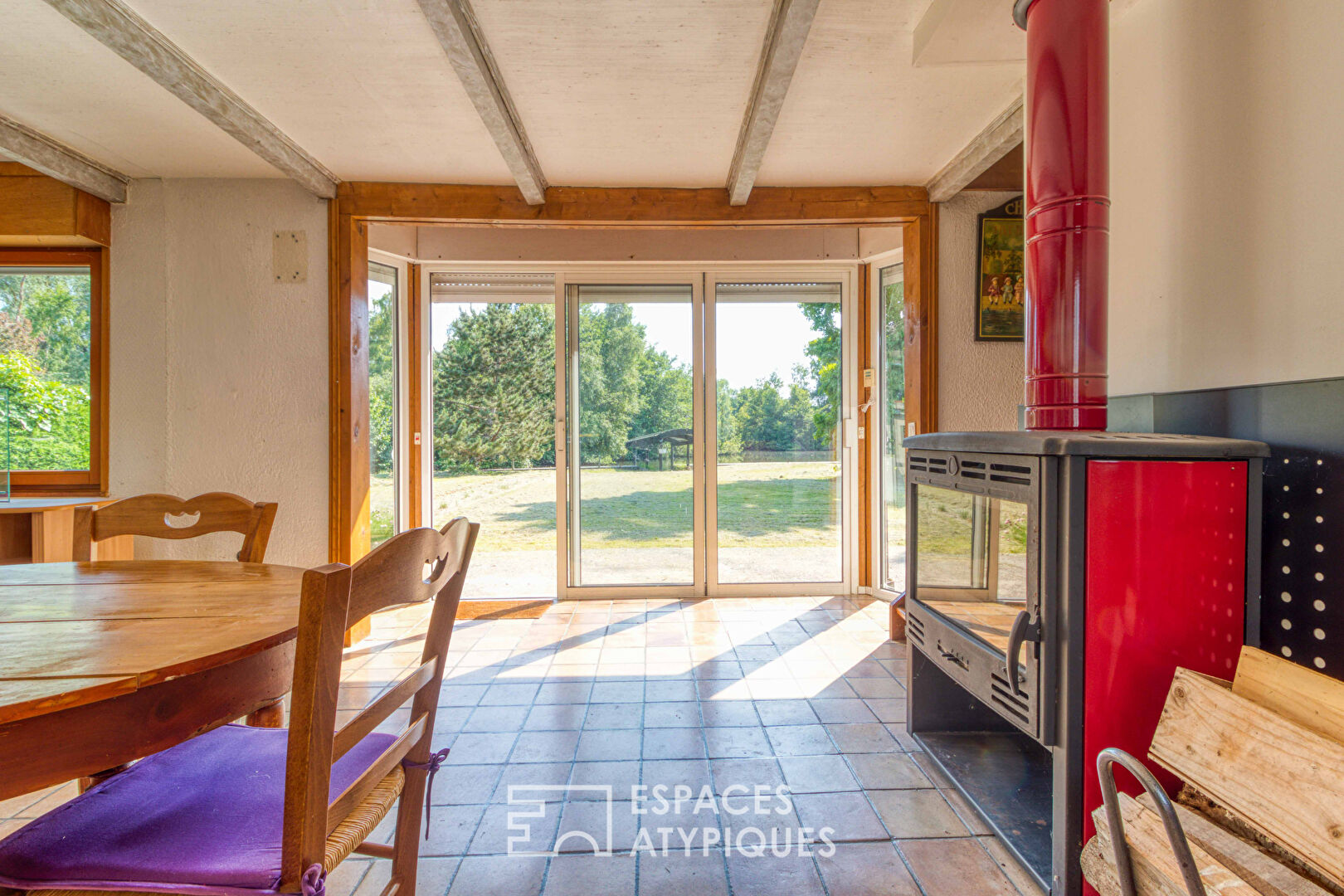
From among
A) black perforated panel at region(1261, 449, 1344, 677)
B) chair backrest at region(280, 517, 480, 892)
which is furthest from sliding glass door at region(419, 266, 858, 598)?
chair backrest at region(280, 517, 480, 892)

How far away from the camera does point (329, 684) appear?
0.81 meters

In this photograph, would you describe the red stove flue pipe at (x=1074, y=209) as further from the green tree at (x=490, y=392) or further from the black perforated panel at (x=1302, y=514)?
the green tree at (x=490, y=392)

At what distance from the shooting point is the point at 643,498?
4.09 meters

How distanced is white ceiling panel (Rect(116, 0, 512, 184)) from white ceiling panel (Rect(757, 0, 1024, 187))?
1.26 metres

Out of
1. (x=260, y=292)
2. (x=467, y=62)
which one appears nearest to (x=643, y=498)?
(x=260, y=292)

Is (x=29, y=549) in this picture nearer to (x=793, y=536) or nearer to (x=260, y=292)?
(x=260, y=292)

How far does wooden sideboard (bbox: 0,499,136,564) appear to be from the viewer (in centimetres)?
271

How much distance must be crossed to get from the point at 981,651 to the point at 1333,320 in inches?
39.3

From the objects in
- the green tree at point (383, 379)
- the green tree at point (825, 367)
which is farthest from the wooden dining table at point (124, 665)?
the green tree at point (825, 367)

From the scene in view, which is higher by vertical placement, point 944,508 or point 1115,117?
point 1115,117

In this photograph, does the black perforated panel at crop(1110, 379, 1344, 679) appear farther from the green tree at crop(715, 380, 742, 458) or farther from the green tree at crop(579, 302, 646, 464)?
the green tree at crop(579, 302, 646, 464)

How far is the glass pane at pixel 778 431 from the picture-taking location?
405cm

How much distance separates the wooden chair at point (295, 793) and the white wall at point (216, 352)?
2.22 meters

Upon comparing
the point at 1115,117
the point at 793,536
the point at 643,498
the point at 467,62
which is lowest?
the point at 793,536
